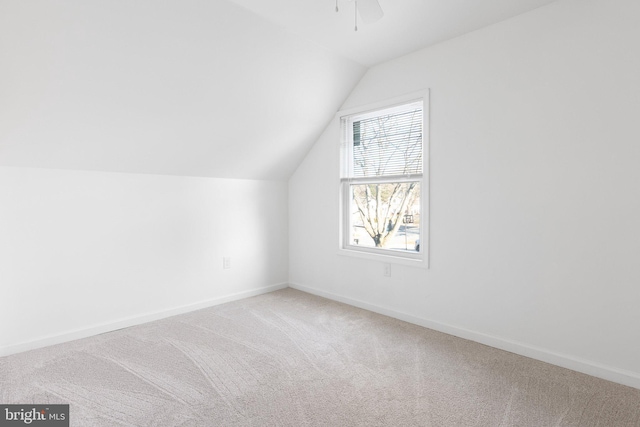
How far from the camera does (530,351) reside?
254 cm

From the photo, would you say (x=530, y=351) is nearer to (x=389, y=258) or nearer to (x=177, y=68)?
(x=389, y=258)

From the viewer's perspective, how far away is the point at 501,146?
2.66 meters

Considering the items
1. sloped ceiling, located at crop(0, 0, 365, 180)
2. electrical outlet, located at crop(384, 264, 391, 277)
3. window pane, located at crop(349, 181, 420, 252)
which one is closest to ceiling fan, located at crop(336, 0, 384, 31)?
sloped ceiling, located at crop(0, 0, 365, 180)

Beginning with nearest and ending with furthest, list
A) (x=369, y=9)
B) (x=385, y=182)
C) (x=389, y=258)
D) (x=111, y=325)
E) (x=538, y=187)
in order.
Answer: (x=369, y=9) < (x=538, y=187) < (x=111, y=325) < (x=389, y=258) < (x=385, y=182)

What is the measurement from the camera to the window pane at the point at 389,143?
3.26m

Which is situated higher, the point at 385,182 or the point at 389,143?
the point at 389,143

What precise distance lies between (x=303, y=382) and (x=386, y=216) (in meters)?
1.89

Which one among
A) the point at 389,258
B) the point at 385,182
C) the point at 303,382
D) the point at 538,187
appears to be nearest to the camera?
the point at 303,382

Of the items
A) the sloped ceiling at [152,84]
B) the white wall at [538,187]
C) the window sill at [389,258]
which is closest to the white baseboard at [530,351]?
the white wall at [538,187]

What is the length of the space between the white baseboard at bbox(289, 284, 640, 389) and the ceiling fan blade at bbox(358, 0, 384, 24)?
95.3 inches

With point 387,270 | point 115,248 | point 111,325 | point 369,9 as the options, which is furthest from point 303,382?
point 369,9

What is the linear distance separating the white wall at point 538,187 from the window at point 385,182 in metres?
0.19

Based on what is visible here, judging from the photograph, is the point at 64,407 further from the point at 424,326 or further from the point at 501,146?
the point at 501,146

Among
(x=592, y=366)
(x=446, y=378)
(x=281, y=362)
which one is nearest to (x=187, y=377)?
(x=281, y=362)
